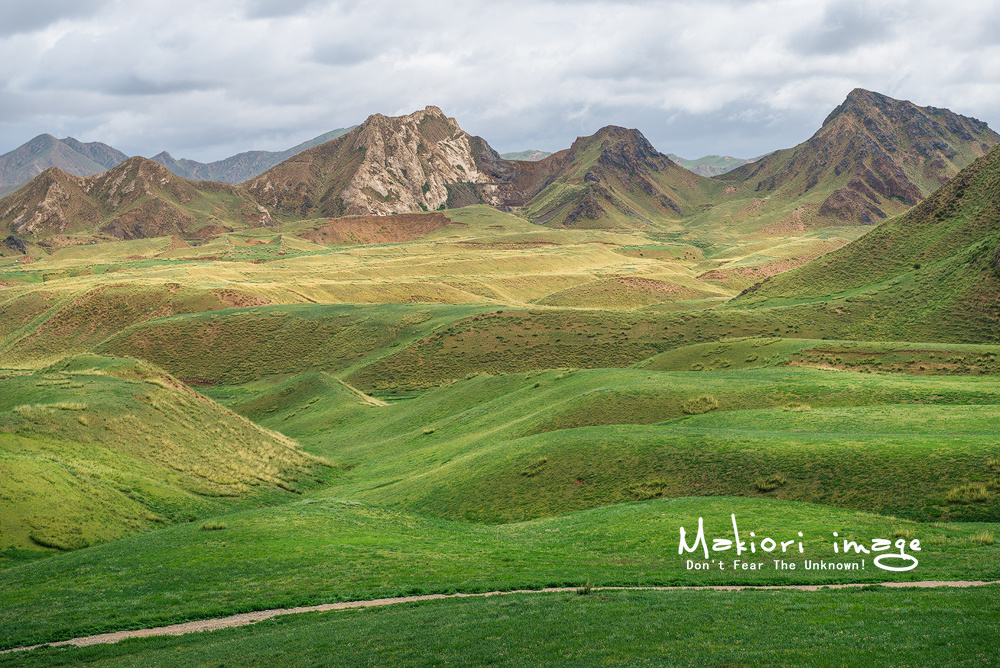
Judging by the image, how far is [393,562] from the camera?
25.0 meters

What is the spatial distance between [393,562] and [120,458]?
20840 mm

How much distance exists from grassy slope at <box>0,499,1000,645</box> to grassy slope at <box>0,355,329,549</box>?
164 inches

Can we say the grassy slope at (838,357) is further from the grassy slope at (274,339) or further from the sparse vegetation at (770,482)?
the grassy slope at (274,339)

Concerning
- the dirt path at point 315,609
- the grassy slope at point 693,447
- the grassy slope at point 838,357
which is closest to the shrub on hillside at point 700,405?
the grassy slope at point 693,447

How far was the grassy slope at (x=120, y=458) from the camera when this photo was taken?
28.8 m

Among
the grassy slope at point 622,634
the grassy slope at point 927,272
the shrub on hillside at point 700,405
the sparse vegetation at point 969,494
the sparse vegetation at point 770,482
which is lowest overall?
the sparse vegetation at point 770,482

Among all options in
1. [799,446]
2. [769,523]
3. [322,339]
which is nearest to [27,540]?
[769,523]

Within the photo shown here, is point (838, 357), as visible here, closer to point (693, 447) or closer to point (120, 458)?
point (693, 447)

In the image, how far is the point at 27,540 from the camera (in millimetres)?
26609

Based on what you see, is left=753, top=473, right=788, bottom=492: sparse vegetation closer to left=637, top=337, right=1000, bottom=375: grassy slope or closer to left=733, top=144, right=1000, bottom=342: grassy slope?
left=637, top=337, right=1000, bottom=375: grassy slope

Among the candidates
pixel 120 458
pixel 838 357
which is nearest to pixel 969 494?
pixel 838 357

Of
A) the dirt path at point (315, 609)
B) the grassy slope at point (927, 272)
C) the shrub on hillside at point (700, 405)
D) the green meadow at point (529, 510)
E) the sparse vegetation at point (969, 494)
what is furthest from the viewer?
the grassy slope at point (927, 272)

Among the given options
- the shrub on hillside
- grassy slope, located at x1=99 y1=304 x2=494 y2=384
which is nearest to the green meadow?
the shrub on hillside

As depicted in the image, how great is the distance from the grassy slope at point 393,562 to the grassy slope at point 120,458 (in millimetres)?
4167
